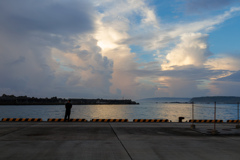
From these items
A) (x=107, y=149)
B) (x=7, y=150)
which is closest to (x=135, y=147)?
(x=107, y=149)

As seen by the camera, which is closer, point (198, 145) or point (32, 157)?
point (32, 157)

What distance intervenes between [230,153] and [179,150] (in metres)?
2.34

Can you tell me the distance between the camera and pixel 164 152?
10.3m

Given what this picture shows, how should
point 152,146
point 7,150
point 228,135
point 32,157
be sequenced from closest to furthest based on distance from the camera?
point 32,157 < point 7,150 < point 152,146 < point 228,135

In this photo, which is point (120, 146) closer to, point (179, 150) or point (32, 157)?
point (179, 150)

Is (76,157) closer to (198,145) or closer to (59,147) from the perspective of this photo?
(59,147)

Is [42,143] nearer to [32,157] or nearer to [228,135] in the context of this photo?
[32,157]

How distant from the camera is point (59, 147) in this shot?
35.9 feet

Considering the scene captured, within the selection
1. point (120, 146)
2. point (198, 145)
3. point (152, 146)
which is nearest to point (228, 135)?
point (198, 145)

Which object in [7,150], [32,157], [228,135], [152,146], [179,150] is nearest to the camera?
[32,157]

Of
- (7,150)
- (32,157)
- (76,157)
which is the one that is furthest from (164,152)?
(7,150)

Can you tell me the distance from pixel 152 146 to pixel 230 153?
3723 millimetres

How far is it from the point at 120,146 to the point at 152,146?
66.8 inches

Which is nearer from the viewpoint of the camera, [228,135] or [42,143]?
[42,143]
